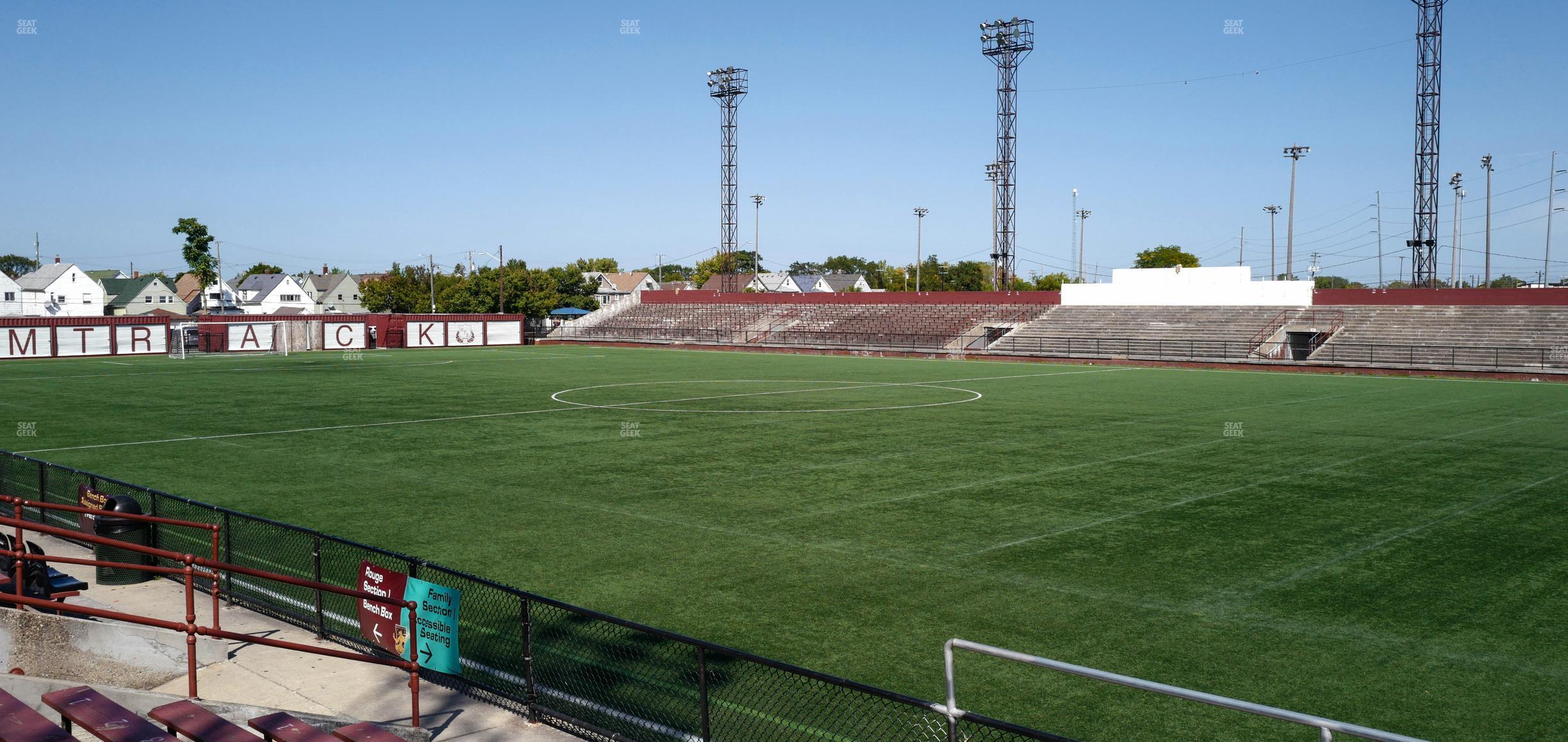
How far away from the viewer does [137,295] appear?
125188 millimetres

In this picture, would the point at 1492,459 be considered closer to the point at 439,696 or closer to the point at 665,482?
the point at 665,482

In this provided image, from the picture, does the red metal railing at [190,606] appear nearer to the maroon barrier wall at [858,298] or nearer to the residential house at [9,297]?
the maroon barrier wall at [858,298]

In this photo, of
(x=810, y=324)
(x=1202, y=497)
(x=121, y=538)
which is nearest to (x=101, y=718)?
(x=121, y=538)

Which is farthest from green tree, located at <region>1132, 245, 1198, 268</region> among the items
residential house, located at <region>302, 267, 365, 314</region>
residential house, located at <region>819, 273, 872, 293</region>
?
residential house, located at <region>302, 267, 365, 314</region>

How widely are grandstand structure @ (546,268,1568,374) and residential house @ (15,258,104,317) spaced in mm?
66307

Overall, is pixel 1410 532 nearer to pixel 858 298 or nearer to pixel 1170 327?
pixel 1170 327

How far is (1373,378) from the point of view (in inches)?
1703

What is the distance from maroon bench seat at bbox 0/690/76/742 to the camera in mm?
5582

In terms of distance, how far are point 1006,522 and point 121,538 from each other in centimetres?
1080

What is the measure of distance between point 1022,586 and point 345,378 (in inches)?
1444

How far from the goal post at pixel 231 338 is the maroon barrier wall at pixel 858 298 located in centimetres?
3252

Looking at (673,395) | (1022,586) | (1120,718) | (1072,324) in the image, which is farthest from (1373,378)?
(1120,718)

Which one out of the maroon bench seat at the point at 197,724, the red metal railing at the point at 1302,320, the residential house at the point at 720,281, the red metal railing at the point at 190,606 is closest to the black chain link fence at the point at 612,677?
the red metal railing at the point at 190,606

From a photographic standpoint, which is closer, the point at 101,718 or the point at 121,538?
the point at 101,718
